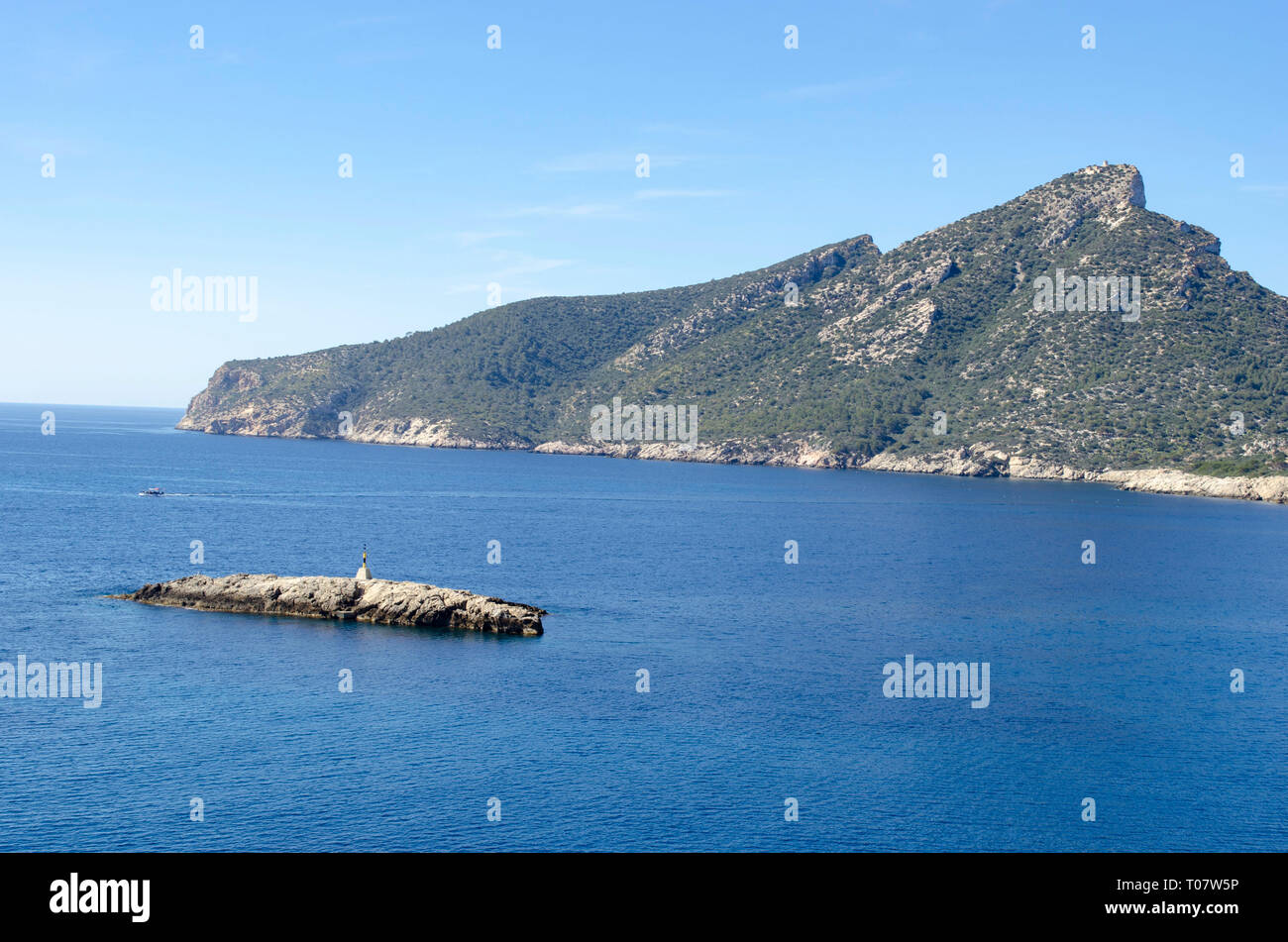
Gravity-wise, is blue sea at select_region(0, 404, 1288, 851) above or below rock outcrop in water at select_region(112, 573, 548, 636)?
below

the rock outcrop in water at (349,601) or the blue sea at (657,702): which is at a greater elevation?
the rock outcrop in water at (349,601)

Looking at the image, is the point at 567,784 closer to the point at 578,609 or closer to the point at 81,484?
the point at 578,609

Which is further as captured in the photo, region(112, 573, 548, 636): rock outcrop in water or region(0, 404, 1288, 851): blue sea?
region(112, 573, 548, 636): rock outcrop in water

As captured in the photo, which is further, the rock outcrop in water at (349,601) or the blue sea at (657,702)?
the rock outcrop in water at (349,601)
